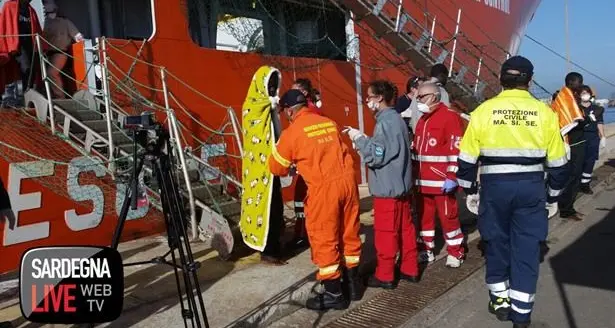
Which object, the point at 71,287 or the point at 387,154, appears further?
the point at 387,154

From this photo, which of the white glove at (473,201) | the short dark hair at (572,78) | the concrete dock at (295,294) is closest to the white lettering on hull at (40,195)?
Answer: the concrete dock at (295,294)

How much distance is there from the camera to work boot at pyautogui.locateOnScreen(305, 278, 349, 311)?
400 cm

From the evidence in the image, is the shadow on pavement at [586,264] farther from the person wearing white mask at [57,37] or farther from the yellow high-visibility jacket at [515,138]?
the person wearing white mask at [57,37]

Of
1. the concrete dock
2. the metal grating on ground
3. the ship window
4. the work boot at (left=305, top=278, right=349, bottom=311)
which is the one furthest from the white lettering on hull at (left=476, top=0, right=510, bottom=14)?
the work boot at (left=305, top=278, right=349, bottom=311)

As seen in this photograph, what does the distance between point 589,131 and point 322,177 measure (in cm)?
546

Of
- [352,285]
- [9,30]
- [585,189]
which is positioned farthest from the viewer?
[585,189]

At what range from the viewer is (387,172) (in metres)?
4.28

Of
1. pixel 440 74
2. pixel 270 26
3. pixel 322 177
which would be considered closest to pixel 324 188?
pixel 322 177

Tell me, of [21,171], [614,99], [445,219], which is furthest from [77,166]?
[614,99]

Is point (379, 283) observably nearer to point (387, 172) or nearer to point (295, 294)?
point (295, 294)

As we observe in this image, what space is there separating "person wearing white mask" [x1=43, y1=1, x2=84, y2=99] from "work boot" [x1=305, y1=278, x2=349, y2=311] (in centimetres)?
411

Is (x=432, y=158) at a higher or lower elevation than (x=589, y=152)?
higher

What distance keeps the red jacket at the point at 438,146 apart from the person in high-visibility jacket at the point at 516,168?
1.14m

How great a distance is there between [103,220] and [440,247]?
12.2 feet
